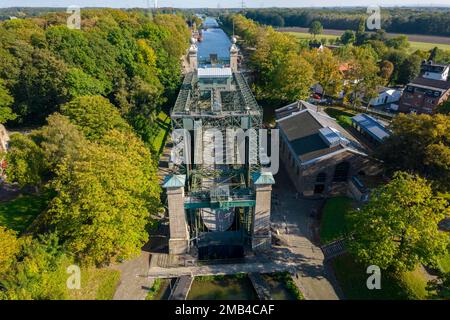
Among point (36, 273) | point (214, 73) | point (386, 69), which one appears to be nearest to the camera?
point (36, 273)

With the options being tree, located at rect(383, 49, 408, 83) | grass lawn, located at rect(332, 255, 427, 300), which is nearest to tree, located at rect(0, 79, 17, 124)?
grass lawn, located at rect(332, 255, 427, 300)

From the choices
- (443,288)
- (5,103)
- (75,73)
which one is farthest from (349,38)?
(443,288)

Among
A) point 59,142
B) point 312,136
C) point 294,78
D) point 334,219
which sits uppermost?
point 294,78

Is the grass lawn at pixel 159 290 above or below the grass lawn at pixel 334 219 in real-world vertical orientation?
below

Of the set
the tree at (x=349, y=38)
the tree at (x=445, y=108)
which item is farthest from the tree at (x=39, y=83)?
the tree at (x=349, y=38)

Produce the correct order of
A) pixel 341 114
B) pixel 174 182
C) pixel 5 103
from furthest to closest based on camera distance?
pixel 341 114 < pixel 5 103 < pixel 174 182

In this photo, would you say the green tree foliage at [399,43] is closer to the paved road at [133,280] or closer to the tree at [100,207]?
the tree at [100,207]

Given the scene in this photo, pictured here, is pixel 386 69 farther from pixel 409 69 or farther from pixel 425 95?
pixel 425 95

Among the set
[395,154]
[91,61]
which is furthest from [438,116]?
[91,61]
